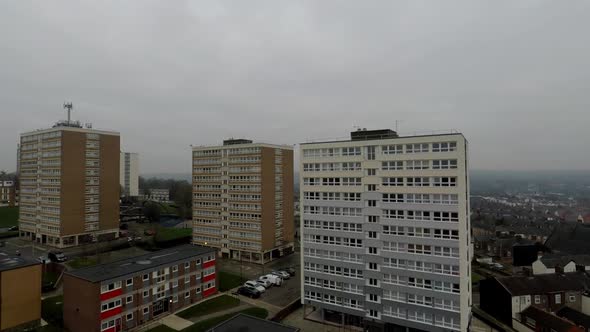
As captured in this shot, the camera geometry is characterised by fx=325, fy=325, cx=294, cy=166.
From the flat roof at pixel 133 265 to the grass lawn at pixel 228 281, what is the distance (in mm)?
5998

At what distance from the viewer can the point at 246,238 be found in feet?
191

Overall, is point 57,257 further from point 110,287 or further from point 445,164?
point 445,164

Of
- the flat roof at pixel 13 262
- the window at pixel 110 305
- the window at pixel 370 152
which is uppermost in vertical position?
the window at pixel 370 152

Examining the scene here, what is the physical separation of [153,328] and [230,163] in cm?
3229

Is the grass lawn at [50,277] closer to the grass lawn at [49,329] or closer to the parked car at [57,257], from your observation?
the parked car at [57,257]

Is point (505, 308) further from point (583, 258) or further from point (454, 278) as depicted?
point (583, 258)

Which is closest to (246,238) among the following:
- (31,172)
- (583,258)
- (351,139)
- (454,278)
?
(351,139)

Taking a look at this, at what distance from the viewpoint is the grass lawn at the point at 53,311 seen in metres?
34.4

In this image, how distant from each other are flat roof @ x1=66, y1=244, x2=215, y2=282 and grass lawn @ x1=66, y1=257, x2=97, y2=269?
18469mm

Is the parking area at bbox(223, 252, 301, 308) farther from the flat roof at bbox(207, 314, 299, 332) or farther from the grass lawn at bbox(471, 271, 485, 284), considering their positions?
the grass lawn at bbox(471, 271, 485, 284)

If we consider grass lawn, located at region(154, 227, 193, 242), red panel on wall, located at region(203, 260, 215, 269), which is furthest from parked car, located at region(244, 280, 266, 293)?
grass lawn, located at region(154, 227, 193, 242)

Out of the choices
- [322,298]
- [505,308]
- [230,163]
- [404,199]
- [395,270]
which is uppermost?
[230,163]

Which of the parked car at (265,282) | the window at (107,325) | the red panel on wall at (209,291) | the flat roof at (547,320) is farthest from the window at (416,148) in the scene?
the window at (107,325)

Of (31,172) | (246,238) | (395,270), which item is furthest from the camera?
(31,172)
